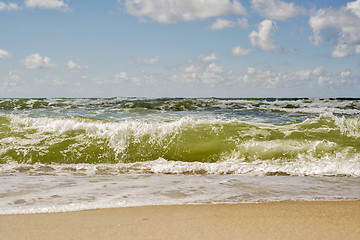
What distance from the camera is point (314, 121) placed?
966 centimetres

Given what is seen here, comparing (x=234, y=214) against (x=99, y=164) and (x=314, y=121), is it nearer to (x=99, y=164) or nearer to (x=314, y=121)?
(x=99, y=164)

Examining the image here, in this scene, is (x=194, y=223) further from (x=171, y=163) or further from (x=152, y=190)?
(x=171, y=163)

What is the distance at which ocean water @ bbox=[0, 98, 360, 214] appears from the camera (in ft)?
13.6

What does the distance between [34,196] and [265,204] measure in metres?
2.71

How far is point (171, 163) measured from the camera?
6.73 meters

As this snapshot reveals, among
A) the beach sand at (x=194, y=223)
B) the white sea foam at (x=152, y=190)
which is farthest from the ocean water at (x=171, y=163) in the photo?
the beach sand at (x=194, y=223)

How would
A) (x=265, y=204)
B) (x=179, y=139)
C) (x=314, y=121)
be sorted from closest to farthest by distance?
(x=265, y=204) < (x=179, y=139) < (x=314, y=121)

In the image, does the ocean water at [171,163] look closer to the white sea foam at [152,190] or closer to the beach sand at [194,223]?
the white sea foam at [152,190]

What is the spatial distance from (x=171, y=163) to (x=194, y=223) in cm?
387

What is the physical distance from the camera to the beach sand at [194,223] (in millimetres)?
2570

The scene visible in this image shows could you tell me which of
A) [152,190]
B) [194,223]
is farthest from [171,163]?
[194,223]

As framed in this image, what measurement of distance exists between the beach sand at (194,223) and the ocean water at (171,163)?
1.18 feet

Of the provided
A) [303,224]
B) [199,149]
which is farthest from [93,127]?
[303,224]

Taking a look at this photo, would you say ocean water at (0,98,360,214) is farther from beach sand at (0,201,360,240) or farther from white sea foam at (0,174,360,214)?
beach sand at (0,201,360,240)
